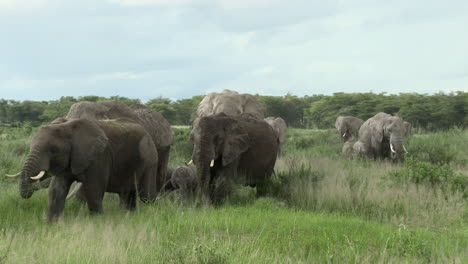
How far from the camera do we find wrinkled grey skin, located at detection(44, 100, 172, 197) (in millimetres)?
8898

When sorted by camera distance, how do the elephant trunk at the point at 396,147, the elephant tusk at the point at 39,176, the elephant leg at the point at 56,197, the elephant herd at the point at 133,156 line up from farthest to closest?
the elephant trunk at the point at 396,147 → the elephant leg at the point at 56,197 → the elephant herd at the point at 133,156 → the elephant tusk at the point at 39,176

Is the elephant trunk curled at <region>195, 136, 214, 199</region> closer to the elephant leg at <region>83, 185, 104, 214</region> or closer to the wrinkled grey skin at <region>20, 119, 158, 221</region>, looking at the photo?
the wrinkled grey skin at <region>20, 119, 158, 221</region>

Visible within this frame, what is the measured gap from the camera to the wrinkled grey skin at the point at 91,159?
6.37 metres

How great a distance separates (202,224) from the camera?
6.77 m

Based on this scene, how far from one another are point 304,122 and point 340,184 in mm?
39481

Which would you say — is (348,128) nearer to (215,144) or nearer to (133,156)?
(215,144)

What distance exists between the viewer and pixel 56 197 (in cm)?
677

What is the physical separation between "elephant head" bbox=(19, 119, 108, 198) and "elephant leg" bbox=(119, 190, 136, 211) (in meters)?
1.36

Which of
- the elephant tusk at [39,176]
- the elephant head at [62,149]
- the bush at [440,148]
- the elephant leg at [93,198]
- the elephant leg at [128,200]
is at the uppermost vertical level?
the elephant head at [62,149]

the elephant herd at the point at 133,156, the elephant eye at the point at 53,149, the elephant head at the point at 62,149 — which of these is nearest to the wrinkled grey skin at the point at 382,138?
the elephant herd at the point at 133,156

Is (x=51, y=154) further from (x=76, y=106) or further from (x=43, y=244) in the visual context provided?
(x=76, y=106)

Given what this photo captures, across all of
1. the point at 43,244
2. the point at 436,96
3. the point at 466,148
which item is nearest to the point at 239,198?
the point at 43,244

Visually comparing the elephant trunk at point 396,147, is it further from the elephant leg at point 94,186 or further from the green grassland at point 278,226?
the elephant leg at point 94,186

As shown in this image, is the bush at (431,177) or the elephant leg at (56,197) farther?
the bush at (431,177)
